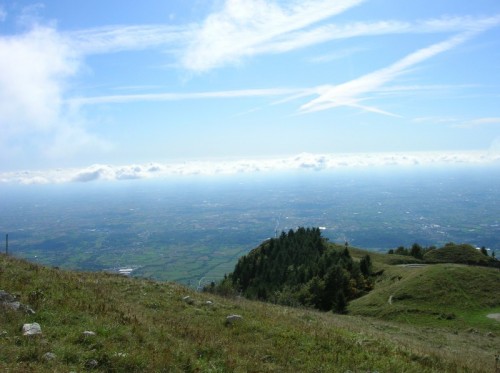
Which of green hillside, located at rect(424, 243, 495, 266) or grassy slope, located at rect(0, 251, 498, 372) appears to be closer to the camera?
grassy slope, located at rect(0, 251, 498, 372)

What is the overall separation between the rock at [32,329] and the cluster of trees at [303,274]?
23148 mm

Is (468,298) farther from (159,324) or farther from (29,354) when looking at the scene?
(29,354)

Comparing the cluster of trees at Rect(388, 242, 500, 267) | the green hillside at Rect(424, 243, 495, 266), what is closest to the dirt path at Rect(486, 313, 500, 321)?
the cluster of trees at Rect(388, 242, 500, 267)

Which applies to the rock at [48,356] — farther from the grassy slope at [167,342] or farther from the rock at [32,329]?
the rock at [32,329]

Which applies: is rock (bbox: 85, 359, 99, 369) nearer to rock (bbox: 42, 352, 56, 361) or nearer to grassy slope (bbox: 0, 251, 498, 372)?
grassy slope (bbox: 0, 251, 498, 372)

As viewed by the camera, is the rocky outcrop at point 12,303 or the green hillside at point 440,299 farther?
the green hillside at point 440,299

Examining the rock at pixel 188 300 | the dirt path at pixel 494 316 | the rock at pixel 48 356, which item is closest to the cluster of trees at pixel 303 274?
the rock at pixel 188 300

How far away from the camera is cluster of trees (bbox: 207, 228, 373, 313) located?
6069 cm

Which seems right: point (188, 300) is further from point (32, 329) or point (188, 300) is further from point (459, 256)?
point (459, 256)

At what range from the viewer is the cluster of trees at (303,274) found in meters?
60.7

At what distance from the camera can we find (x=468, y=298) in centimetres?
4516

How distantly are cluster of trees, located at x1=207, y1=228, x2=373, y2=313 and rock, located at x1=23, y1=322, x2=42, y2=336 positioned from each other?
75.9ft

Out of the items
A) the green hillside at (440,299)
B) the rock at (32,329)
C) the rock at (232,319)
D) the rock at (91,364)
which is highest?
the rock at (32,329)

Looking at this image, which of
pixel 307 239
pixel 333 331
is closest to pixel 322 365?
pixel 333 331
